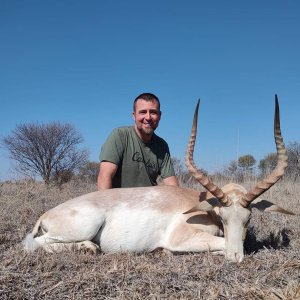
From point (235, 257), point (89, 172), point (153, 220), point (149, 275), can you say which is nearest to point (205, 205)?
point (153, 220)

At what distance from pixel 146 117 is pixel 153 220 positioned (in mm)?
1782

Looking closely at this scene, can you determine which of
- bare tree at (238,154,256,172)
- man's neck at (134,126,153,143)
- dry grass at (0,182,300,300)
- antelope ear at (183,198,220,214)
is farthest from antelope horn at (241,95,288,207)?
bare tree at (238,154,256,172)

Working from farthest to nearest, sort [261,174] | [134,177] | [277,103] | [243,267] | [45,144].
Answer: [45,144] → [261,174] → [134,177] → [277,103] → [243,267]

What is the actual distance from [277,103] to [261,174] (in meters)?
8.08

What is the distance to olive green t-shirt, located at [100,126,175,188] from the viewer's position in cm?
538

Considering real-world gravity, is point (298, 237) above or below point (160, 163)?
below

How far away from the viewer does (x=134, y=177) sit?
5547mm

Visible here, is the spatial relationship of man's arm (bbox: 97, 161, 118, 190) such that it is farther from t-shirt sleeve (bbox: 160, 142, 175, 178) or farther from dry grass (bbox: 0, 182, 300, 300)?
dry grass (bbox: 0, 182, 300, 300)

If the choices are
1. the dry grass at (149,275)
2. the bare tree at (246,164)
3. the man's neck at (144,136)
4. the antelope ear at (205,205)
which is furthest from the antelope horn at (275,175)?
the bare tree at (246,164)

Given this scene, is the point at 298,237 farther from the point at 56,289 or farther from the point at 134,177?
the point at 56,289

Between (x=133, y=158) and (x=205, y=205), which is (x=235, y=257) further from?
(x=133, y=158)

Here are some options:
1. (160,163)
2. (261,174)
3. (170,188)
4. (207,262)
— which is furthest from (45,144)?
(207,262)

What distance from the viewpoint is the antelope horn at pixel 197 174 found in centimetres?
371

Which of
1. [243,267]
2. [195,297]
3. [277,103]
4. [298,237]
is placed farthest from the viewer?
[298,237]
